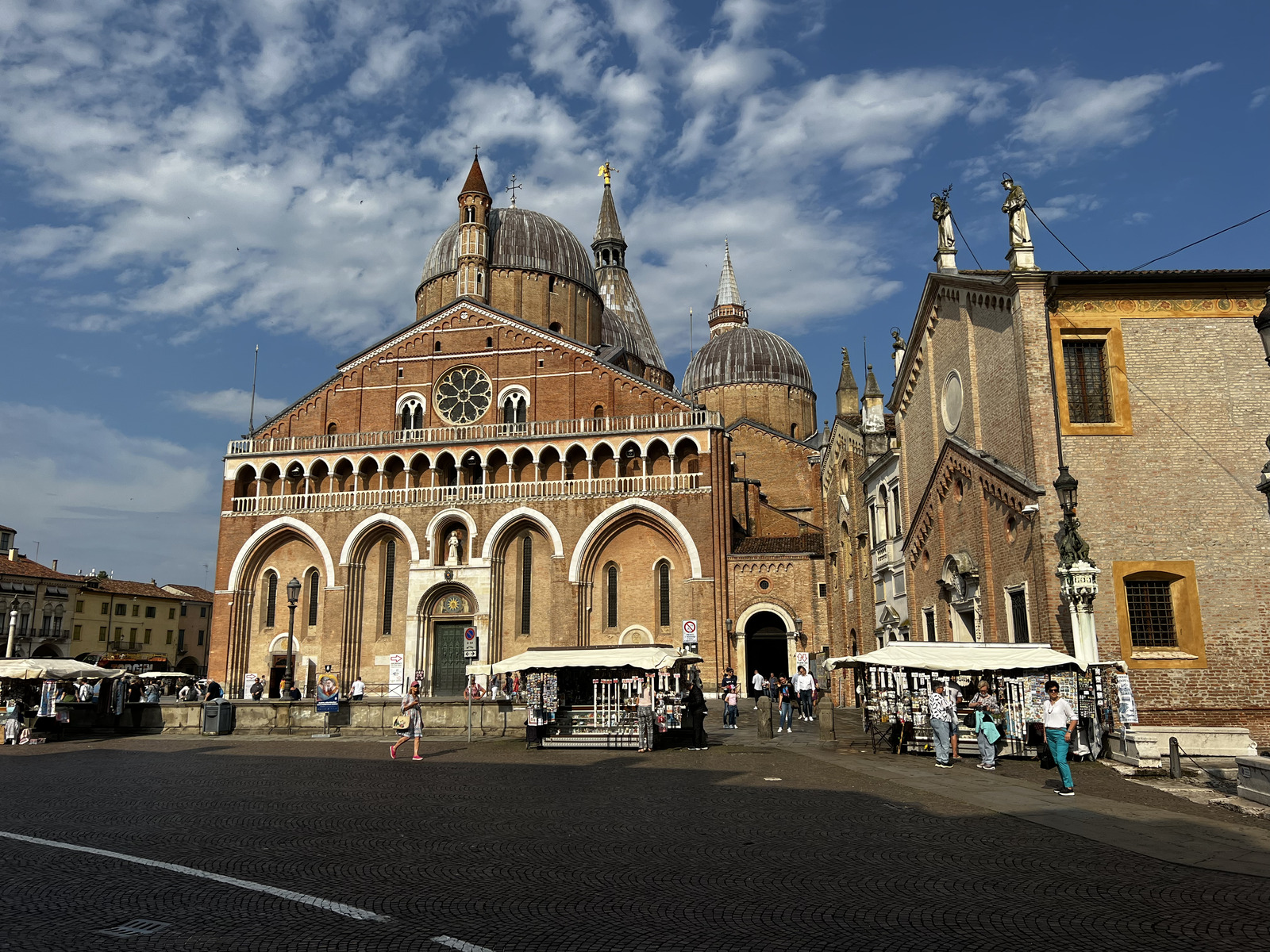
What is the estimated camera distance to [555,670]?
66.6 feet

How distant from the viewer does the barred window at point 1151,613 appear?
1784 centimetres

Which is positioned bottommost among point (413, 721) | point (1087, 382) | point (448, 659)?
point (413, 721)

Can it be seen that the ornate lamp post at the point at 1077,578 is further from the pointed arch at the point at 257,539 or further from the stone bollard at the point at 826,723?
the pointed arch at the point at 257,539

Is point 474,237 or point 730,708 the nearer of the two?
point 730,708

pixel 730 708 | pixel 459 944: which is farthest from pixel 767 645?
pixel 459 944

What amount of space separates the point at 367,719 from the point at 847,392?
835 inches

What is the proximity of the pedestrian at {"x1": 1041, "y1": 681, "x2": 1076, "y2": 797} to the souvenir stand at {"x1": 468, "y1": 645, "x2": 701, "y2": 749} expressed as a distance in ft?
27.3

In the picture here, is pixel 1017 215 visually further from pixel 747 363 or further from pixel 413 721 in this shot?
pixel 747 363

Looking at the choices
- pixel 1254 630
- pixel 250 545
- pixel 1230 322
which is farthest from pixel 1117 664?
pixel 250 545

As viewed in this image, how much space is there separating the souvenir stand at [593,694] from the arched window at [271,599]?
902 inches

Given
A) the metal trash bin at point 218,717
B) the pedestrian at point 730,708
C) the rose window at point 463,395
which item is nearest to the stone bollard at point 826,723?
the pedestrian at point 730,708

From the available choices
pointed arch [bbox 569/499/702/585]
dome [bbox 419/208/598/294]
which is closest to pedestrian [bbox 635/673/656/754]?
pointed arch [bbox 569/499/702/585]

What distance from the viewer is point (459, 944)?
5.97 m

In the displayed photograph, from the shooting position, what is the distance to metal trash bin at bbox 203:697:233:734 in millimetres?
22938
